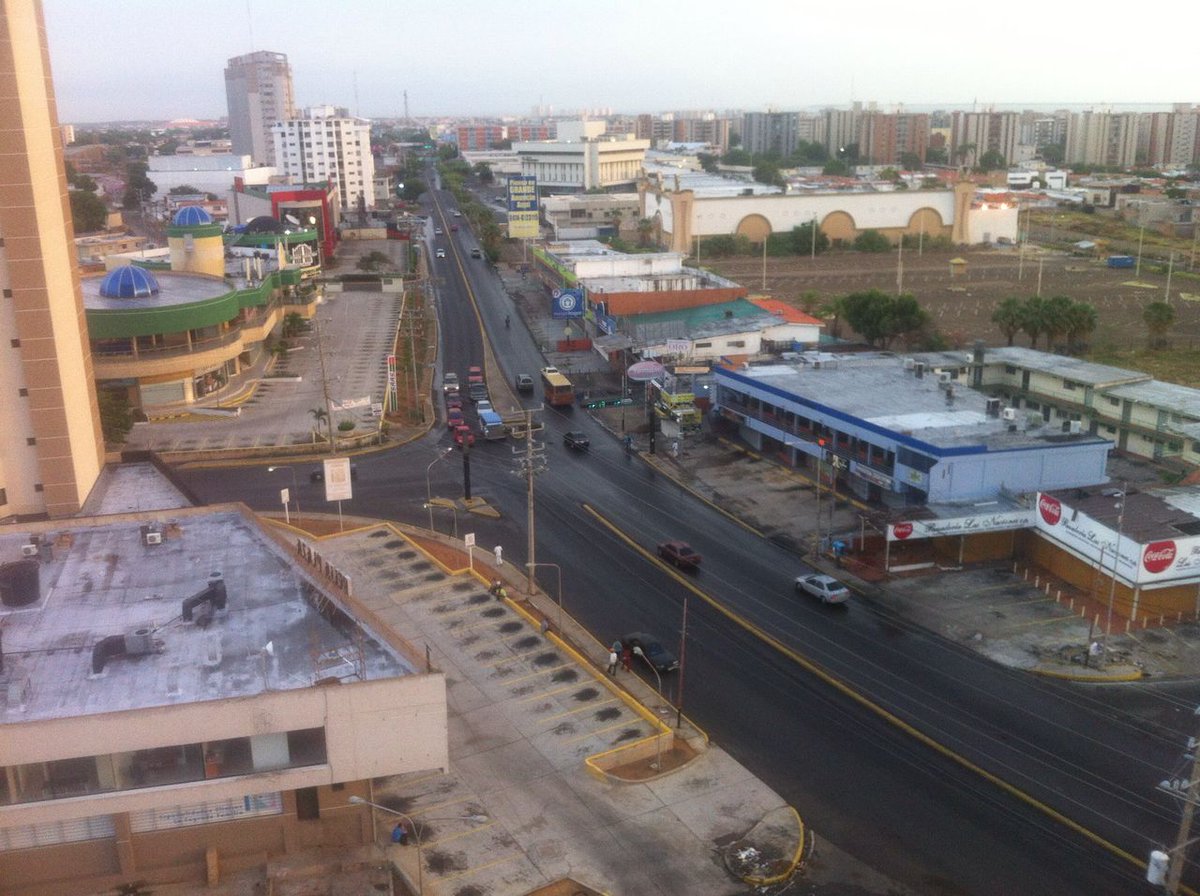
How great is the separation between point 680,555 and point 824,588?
520cm

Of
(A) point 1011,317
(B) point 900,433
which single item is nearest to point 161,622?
(B) point 900,433

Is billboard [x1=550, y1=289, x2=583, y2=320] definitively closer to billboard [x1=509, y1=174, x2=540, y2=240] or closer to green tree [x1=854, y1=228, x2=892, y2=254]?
billboard [x1=509, y1=174, x2=540, y2=240]

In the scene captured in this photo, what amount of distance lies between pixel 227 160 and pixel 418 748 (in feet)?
526

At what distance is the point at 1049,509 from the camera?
114ft

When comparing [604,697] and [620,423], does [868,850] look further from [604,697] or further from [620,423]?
[620,423]

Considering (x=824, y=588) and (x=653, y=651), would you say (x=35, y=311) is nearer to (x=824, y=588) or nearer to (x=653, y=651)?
(x=653, y=651)

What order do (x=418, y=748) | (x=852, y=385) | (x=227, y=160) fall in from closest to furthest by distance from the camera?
(x=418, y=748) → (x=852, y=385) → (x=227, y=160)

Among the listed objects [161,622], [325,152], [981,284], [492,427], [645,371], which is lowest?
[981,284]

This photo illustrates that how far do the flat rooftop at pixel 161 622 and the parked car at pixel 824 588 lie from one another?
52.2ft

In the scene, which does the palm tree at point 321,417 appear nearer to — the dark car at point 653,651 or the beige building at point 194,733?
the dark car at point 653,651

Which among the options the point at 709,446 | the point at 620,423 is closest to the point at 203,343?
the point at 620,423

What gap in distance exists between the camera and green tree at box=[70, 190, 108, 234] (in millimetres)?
122213

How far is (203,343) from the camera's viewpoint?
186 feet

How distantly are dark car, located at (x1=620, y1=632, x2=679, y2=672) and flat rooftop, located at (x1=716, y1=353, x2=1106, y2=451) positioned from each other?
45.7ft
